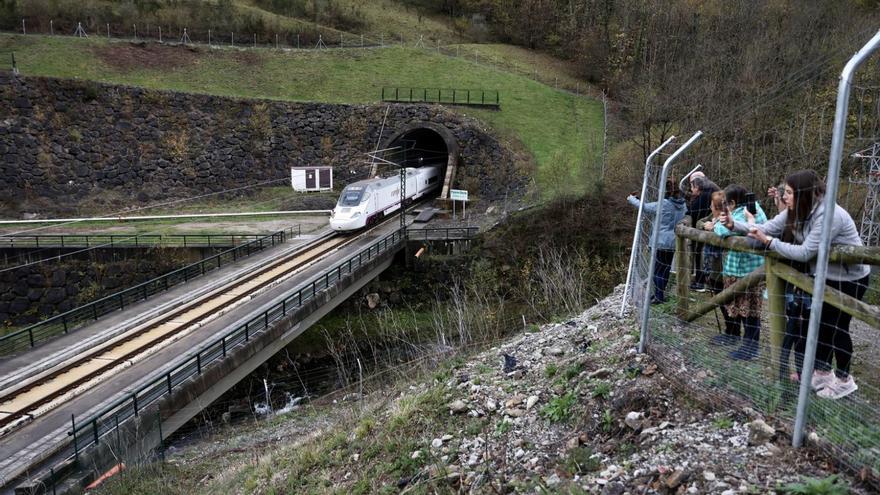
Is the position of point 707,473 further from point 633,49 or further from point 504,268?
point 633,49

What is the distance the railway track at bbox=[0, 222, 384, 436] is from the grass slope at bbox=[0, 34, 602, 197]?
19.6 meters

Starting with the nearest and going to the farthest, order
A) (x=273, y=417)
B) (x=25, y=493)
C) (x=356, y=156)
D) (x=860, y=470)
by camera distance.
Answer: (x=860, y=470) → (x=25, y=493) → (x=273, y=417) → (x=356, y=156)

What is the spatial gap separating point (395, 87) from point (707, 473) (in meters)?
42.9

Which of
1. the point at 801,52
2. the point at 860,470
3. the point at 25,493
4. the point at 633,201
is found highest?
the point at 801,52

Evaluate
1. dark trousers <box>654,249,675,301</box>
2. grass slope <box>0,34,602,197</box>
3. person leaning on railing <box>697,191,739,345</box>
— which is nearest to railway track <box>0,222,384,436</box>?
dark trousers <box>654,249,675,301</box>

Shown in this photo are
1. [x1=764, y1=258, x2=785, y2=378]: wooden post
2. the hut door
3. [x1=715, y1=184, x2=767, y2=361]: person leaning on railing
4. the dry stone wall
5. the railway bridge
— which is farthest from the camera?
the hut door

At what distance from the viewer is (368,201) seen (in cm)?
2836

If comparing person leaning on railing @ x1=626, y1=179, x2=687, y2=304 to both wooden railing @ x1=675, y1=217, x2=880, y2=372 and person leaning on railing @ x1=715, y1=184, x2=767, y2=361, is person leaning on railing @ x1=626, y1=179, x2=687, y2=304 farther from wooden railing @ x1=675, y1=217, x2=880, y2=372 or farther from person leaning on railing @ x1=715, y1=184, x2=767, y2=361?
person leaning on railing @ x1=715, y1=184, x2=767, y2=361

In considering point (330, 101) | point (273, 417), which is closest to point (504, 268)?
point (273, 417)

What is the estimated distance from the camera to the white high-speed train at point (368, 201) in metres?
27.6

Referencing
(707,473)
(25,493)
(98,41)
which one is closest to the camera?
(707,473)

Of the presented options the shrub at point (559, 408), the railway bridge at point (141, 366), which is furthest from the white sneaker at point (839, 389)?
the railway bridge at point (141, 366)

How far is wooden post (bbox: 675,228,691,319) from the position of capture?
289 inches

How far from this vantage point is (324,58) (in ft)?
159
